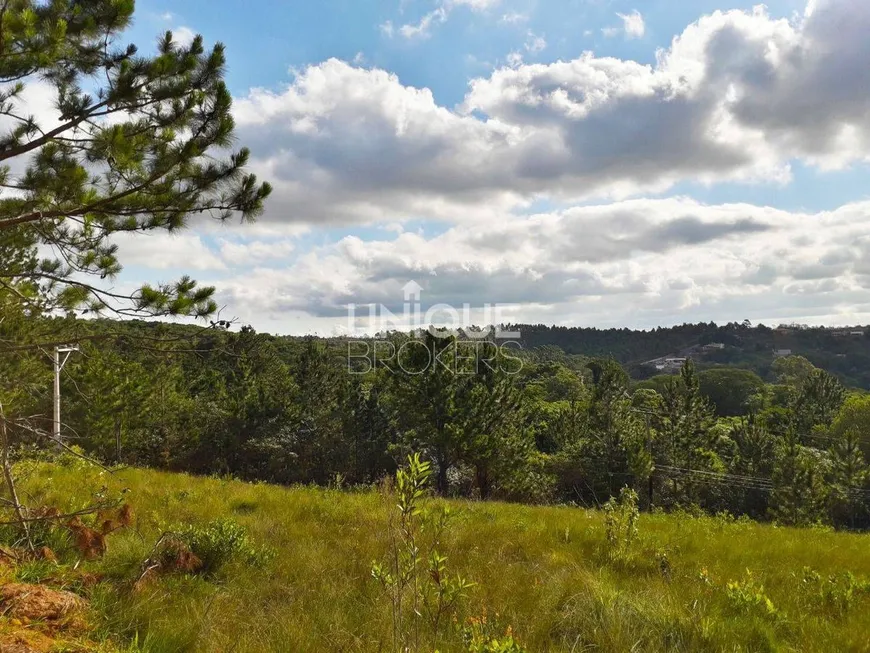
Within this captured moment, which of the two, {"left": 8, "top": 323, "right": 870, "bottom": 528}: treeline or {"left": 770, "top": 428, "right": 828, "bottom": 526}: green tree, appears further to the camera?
{"left": 770, "top": 428, "right": 828, "bottom": 526}: green tree

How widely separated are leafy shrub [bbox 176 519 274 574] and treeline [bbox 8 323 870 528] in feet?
68.3

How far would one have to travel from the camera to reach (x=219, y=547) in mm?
4875

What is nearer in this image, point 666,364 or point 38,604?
point 38,604

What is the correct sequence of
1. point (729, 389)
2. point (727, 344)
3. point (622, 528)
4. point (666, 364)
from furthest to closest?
point (727, 344), point (666, 364), point (729, 389), point (622, 528)

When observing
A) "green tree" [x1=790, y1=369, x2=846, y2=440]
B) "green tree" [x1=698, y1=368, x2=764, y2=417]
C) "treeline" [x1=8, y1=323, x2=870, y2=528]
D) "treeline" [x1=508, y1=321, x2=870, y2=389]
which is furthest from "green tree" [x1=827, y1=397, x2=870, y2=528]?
"treeline" [x1=508, y1=321, x2=870, y2=389]

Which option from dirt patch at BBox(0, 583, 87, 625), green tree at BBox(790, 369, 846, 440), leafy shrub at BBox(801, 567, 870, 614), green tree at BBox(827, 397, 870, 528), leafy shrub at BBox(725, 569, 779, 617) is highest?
dirt patch at BBox(0, 583, 87, 625)

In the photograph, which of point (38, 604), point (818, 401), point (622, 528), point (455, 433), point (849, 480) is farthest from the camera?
point (818, 401)

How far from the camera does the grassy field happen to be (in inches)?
136

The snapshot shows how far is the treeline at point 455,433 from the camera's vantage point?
89.5ft

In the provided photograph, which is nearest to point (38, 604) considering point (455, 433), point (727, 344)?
point (455, 433)

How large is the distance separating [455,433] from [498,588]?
21.2 meters

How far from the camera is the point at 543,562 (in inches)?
216

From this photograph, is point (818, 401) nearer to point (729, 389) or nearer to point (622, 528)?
point (729, 389)

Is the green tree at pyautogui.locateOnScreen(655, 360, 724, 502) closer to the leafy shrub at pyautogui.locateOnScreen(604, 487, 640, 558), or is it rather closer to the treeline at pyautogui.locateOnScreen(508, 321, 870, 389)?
the leafy shrub at pyautogui.locateOnScreen(604, 487, 640, 558)
